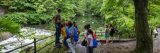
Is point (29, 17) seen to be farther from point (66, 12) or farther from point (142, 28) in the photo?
point (142, 28)

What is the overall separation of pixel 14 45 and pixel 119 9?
25.4 feet

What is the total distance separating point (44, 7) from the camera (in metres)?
32.1

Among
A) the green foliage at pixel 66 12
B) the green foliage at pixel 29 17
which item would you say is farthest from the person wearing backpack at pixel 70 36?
the green foliage at pixel 29 17

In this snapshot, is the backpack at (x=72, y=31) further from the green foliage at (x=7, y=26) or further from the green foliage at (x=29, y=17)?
the green foliage at (x=29, y=17)

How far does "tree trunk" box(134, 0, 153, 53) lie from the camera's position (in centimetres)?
1097


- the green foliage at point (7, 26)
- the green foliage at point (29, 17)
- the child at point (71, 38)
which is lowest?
the green foliage at point (29, 17)

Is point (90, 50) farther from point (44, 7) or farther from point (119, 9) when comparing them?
point (44, 7)

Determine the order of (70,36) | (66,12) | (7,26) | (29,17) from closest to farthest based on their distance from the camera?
(7,26) < (70,36) < (29,17) < (66,12)

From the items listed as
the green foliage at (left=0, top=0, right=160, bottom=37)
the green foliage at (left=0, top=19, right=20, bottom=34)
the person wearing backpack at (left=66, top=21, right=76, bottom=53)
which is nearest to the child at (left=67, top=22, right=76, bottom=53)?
the person wearing backpack at (left=66, top=21, right=76, bottom=53)

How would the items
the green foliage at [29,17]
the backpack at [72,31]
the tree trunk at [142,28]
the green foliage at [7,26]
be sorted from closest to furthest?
the green foliage at [7,26] < the backpack at [72,31] < the tree trunk at [142,28] < the green foliage at [29,17]

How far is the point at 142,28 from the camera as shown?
37.0 ft

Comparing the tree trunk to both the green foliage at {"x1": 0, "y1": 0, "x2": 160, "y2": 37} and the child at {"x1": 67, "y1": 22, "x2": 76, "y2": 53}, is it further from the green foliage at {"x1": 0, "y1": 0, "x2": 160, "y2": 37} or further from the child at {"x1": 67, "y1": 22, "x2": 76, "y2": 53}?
the green foliage at {"x1": 0, "y1": 0, "x2": 160, "y2": 37}

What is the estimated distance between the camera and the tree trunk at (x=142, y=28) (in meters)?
11.0

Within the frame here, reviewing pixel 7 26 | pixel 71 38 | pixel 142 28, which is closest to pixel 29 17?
pixel 71 38
